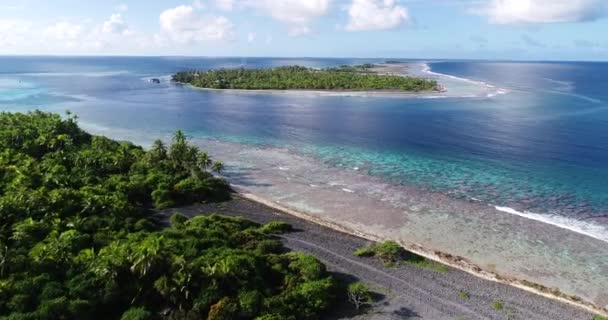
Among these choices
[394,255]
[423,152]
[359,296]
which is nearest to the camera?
[359,296]

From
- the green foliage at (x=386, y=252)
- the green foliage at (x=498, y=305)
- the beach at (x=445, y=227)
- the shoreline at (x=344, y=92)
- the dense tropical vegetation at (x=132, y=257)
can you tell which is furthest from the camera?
the shoreline at (x=344, y=92)

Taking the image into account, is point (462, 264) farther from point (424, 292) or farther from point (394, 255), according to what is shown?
point (424, 292)

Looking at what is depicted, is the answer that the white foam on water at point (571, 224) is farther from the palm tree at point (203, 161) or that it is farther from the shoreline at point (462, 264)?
the palm tree at point (203, 161)

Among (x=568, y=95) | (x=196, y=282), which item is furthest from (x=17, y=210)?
(x=568, y=95)

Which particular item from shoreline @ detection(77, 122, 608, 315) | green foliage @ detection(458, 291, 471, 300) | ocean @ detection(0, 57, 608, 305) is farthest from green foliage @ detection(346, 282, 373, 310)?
ocean @ detection(0, 57, 608, 305)

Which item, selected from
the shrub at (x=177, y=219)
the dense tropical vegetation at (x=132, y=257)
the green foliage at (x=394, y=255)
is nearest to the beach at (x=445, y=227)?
the green foliage at (x=394, y=255)

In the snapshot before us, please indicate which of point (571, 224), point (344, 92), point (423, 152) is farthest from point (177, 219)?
point (344, 92)

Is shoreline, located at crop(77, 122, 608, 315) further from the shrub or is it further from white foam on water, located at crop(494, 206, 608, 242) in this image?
the shrub
